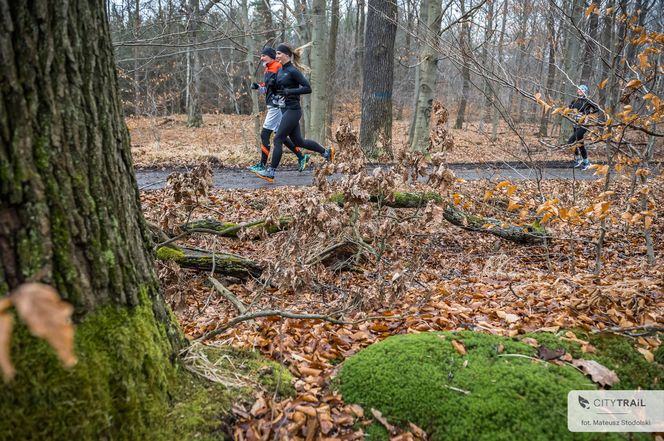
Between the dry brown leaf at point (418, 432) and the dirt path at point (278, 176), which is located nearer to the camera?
the dry brown leaf at point (418, 432)

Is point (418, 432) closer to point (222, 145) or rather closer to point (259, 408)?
point (259, 408)

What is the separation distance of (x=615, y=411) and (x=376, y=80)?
35.2ft

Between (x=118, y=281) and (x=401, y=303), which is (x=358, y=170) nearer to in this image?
(x=401, y=303)

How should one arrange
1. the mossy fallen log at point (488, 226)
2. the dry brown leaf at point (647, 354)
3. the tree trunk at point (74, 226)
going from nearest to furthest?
1. the tree trunk at point (74, 226)
2. the dry brown leaf at point (647, 354)
3. the mossy fallen log at point (488, 226)

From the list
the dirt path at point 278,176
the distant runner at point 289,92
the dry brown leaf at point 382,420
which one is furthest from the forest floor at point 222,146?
the dry brown leaf at point 382,420

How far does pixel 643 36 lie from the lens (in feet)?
13.5

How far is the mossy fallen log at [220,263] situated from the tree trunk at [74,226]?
2982 millimetres

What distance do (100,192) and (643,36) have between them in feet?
15.8

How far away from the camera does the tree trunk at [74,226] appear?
4.99 ft

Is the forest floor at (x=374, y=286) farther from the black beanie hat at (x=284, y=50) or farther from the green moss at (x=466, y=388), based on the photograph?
the black beanie hat at (x=284, y=50)

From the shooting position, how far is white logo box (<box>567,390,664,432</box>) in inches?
82.0

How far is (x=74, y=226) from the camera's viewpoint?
1685 millimetres

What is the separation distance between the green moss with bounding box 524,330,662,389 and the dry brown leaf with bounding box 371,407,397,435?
1.15 m

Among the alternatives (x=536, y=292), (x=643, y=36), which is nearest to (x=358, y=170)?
(x=536, y=292)
